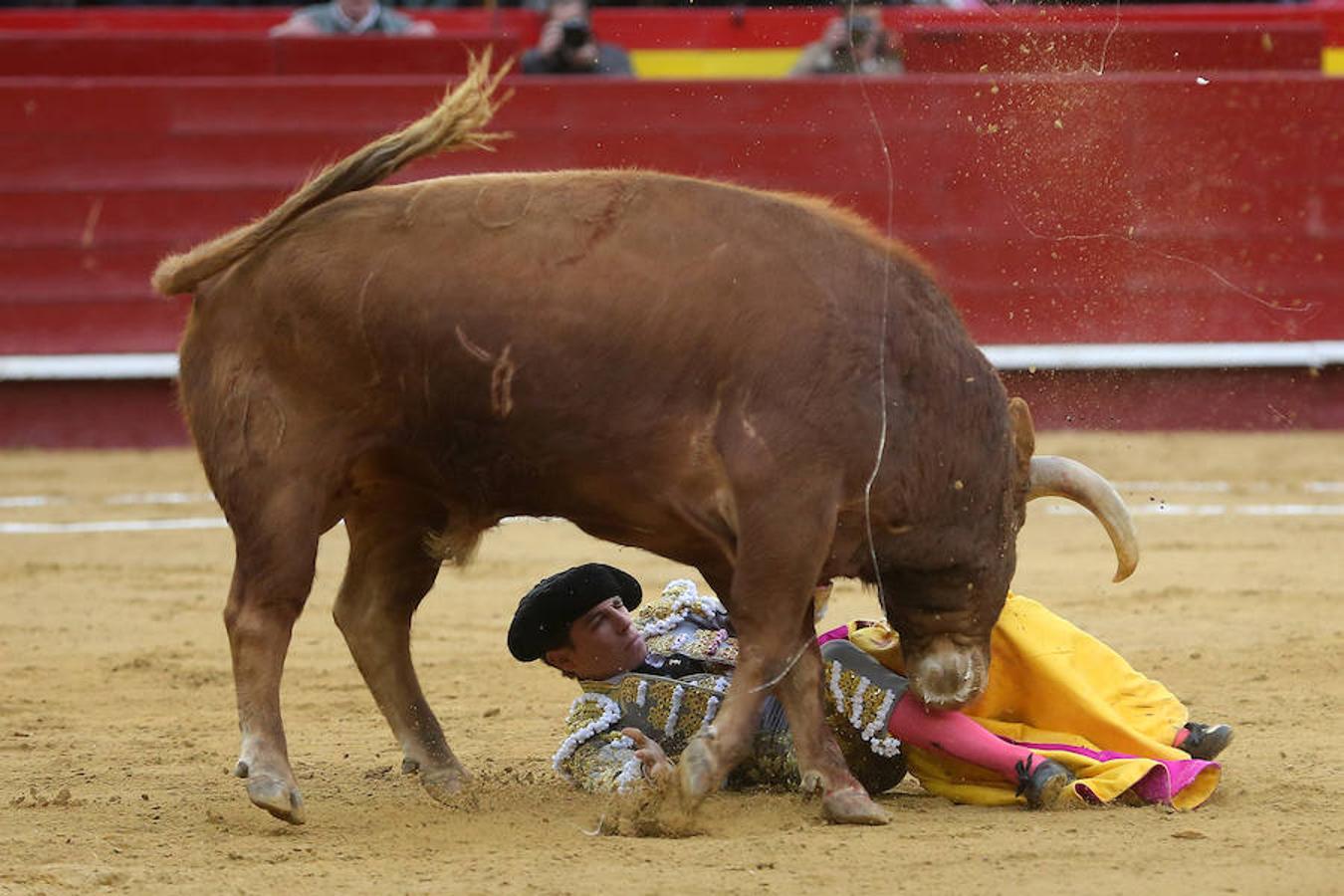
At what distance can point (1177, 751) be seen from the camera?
3.65 m

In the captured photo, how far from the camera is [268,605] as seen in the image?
345cm

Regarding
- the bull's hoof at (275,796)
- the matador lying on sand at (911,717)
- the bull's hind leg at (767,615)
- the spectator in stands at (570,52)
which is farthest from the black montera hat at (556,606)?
the spectator in stands at (570,52)

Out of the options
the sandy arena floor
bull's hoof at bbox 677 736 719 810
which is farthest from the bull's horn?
bull's hoof at bbox 677 736 719 810

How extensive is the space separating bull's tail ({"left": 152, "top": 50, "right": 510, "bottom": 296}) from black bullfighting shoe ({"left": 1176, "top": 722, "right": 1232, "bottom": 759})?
5.28 ft

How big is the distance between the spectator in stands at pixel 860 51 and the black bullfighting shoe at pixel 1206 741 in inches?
215

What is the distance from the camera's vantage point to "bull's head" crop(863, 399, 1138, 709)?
3510 millimetres

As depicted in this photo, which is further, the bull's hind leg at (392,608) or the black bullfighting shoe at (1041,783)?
the bull's hind leg at (392,608)

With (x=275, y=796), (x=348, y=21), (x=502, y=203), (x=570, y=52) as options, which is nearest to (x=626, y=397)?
(x=502, y=203)

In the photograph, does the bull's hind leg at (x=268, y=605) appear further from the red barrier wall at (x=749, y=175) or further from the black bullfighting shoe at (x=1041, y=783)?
the red barrier wall at (x=749, y=175)

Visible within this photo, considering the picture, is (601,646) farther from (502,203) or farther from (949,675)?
(502,203)

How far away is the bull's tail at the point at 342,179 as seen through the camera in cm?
349

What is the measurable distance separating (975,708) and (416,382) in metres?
1.16

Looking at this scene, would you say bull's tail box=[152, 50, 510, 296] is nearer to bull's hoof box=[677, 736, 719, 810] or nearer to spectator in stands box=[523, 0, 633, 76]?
bull's hoof box=[677, 736, 719, 810]

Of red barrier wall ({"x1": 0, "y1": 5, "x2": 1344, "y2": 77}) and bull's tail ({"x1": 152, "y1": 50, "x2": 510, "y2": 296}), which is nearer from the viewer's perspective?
bull's tail ({"x1": 152, "y1": 50, "x2": 510, "y2": 296})
